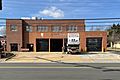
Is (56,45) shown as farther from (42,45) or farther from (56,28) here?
(56,28)

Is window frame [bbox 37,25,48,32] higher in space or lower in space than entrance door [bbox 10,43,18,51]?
higher

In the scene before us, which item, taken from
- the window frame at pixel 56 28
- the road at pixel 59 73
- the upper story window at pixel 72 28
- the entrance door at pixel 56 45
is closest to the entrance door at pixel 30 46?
the entrance door at pixel 56 45

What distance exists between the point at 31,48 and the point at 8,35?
666 centimetres

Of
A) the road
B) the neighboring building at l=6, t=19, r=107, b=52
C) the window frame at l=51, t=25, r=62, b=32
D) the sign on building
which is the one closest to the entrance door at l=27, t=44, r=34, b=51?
the neighboring building at l=6, t=19, r=107, b=52

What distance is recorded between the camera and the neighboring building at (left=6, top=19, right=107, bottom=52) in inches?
3044

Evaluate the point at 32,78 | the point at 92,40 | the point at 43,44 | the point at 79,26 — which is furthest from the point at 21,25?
the point at 32,78

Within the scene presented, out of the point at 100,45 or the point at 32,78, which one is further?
the point at 100,45

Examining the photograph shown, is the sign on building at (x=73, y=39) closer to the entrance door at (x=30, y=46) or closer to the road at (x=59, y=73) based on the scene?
the entrance door at (x=30, y=46)

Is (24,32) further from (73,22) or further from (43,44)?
(73,22)

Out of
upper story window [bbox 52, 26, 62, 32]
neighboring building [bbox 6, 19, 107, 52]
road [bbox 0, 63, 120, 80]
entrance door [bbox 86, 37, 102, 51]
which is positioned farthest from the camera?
entrance door [bbox 86, 37, 102, 51]

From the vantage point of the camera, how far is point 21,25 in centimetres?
7706

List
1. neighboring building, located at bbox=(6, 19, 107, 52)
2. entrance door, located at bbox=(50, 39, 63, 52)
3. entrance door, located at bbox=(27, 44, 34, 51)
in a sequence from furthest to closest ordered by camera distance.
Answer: entrance door, located at bbox=(50, 39, 63, 52) < entrance door, located at bbox=(27, 44, 34, 51) < neighboring building, located at bbox=(6, 19, 107, 52)

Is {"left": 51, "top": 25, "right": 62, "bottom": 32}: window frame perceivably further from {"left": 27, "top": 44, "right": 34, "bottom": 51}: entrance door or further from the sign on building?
the sign on building

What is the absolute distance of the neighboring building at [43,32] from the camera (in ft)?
254
